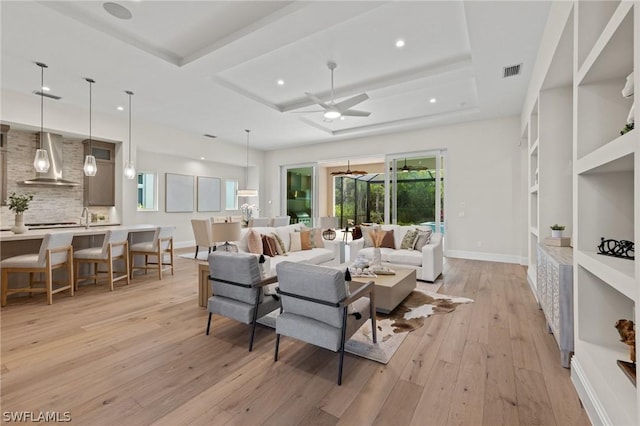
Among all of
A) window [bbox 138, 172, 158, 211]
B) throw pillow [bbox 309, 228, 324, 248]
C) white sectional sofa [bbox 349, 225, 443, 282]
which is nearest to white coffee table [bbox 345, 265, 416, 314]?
white sectional sofa [bbox 349, 225, 443, 282]

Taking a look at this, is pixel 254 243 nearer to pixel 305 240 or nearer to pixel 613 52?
pixel 305 240

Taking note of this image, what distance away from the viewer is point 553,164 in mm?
3721

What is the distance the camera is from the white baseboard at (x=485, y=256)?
20.8 feet

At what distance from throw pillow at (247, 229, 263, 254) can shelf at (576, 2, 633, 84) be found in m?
3.88

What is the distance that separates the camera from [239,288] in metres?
2.66

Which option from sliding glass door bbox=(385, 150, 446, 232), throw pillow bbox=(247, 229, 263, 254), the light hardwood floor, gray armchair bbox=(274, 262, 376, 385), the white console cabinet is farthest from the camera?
sliding glass door bbox=(385, 150, 446, 232)

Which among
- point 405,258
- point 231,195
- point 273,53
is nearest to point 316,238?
point 405,258

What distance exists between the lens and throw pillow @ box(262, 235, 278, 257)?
4.56m

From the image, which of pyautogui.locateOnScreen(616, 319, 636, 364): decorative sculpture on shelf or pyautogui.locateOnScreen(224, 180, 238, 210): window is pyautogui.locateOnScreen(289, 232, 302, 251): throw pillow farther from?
pyautogui.locateOnScreen(224, 180, 238, 210): window

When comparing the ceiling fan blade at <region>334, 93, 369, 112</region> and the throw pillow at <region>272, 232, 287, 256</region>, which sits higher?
the ceiling fan blade at <region>334, 93, 369, 112</region>

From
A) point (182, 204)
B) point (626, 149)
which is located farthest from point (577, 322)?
point (182, 204)

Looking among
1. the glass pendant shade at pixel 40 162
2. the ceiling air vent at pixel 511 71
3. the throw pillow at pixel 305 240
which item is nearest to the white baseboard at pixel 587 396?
the throw pillow at pixel 305 240

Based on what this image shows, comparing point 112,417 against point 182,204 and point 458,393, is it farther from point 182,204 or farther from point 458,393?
point 182,204

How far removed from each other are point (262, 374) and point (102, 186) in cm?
673
